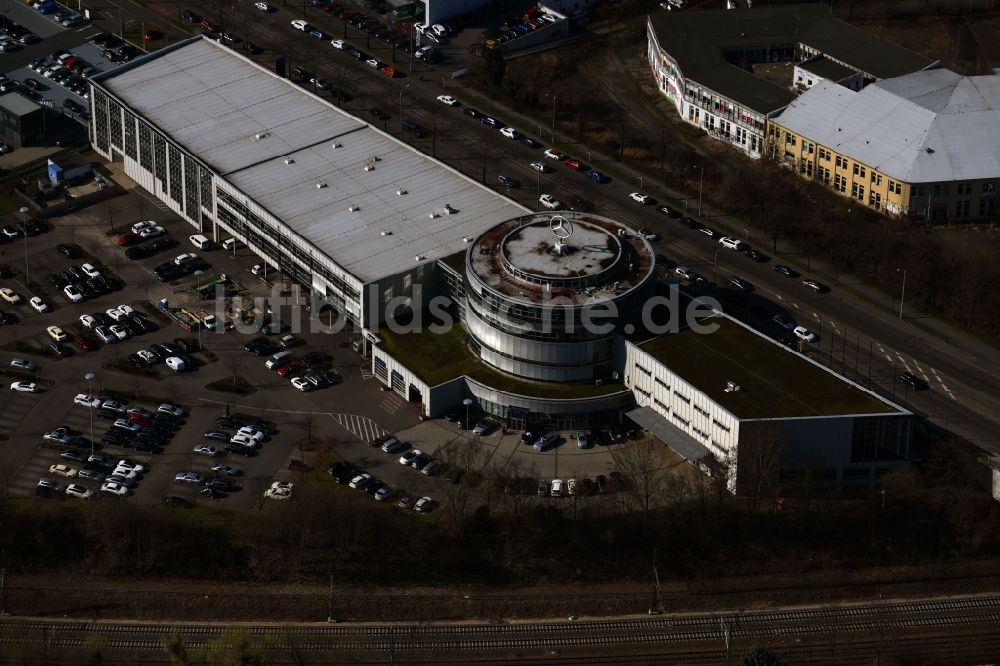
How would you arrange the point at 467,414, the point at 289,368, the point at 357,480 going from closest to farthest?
the point at 357,480
the point at 467,414
the point at 289,368

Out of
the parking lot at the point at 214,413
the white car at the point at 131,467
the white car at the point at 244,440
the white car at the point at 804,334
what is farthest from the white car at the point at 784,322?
the white car at the point at 131,467

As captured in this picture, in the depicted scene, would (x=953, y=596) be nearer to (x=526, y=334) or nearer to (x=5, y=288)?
(x=526, y=334)

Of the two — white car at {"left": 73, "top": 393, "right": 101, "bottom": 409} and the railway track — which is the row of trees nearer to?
the railway track

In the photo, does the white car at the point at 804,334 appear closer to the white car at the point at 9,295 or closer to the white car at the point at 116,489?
the white car at the point at 116,489

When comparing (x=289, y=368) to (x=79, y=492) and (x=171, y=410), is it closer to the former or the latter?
(x=171, y=410)

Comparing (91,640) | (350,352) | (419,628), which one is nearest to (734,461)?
(419,628)

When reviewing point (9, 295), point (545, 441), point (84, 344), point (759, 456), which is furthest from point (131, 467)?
point (759, 456)
